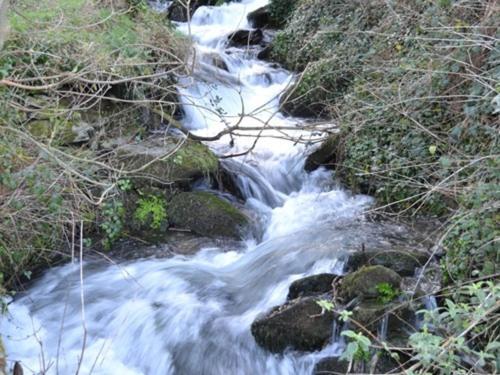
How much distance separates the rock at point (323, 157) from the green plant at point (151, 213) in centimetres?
240

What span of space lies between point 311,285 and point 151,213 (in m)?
2.50

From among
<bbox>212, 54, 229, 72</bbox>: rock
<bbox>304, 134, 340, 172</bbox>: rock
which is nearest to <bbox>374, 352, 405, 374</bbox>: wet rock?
<bbox>304, 134, 340, 172</bbox>: rock

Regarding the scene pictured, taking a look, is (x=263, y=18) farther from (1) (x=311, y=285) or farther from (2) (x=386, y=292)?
(2) (x=386, y=292)

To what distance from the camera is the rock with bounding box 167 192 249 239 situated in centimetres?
661

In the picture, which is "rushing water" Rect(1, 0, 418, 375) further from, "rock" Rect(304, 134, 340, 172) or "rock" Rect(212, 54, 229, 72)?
"rock" Rect(212, 54, 229, 72)

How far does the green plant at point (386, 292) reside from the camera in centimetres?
439

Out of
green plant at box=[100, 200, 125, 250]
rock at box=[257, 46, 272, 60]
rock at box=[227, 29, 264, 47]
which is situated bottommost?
green plant at box=[100, 200, 125, 250]

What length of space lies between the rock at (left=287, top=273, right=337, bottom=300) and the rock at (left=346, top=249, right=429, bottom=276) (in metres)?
0.36

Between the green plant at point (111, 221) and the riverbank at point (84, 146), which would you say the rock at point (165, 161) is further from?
the green plant at point (111, 221)

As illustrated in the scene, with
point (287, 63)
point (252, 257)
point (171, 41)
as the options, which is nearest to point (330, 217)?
point (252, 257)

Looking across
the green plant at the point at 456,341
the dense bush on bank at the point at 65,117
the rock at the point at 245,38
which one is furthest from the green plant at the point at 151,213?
the rock at the point at 245,38

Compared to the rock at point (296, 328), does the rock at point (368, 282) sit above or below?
above

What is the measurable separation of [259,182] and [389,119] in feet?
6.62

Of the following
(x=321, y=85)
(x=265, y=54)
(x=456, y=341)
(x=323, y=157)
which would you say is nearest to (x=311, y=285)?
(x=456, y=341)
